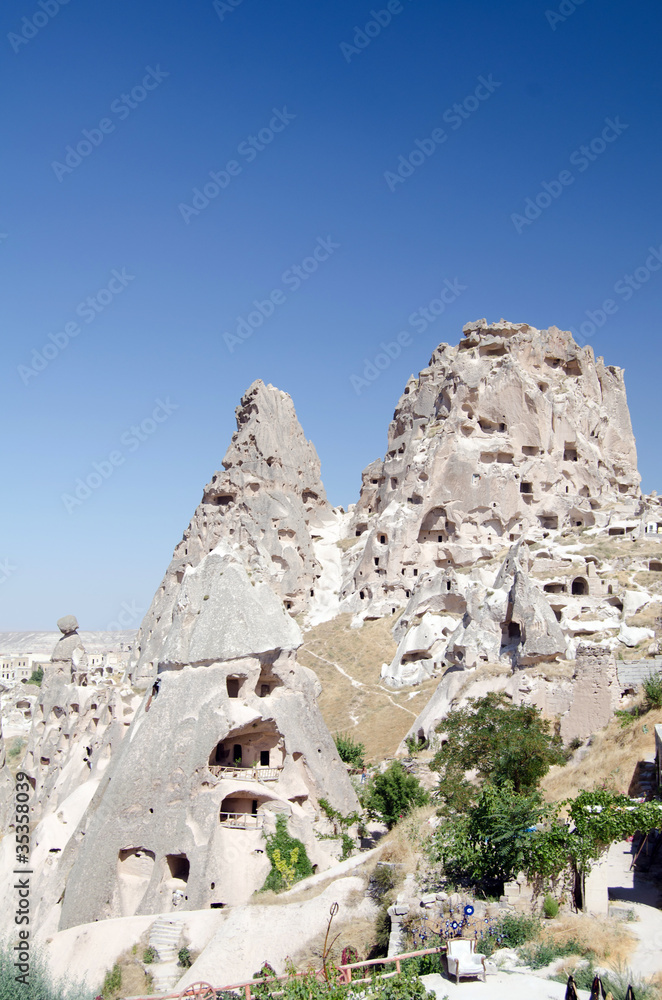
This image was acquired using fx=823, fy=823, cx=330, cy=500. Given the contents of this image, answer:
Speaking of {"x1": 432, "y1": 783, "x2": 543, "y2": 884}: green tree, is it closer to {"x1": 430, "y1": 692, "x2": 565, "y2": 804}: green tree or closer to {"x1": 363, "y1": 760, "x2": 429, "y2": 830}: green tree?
{"x1": 430, "y1": 692, "x2": 565, "y2": 804}: green tree

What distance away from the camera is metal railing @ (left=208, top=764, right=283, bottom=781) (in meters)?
20.0

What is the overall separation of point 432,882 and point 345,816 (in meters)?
7.25

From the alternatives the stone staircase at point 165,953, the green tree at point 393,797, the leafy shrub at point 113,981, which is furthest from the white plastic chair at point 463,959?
the green tree at point 393,797

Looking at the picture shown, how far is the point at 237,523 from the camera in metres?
27.1

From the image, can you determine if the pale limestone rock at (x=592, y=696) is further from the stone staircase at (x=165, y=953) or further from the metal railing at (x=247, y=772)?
the stone staircase at (x=165, y=953)

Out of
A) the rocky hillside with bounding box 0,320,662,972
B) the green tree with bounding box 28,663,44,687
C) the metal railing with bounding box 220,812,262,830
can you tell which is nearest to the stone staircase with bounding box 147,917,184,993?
the rocky hillside with bounding box 0,320,662,972

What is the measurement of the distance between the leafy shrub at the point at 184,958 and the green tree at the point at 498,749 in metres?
6.00

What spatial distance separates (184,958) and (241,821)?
12.3ft

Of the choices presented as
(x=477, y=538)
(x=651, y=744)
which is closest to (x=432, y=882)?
(x=651, y=744)

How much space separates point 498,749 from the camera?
61.8 ft

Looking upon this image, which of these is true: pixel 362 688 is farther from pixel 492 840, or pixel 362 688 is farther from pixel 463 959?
pixel 463 959

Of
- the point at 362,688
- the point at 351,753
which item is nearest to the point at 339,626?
the point at 362,688

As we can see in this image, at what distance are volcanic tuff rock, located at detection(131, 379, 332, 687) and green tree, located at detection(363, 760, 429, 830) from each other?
34.4 metres

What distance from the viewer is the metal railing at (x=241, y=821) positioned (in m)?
19.2
